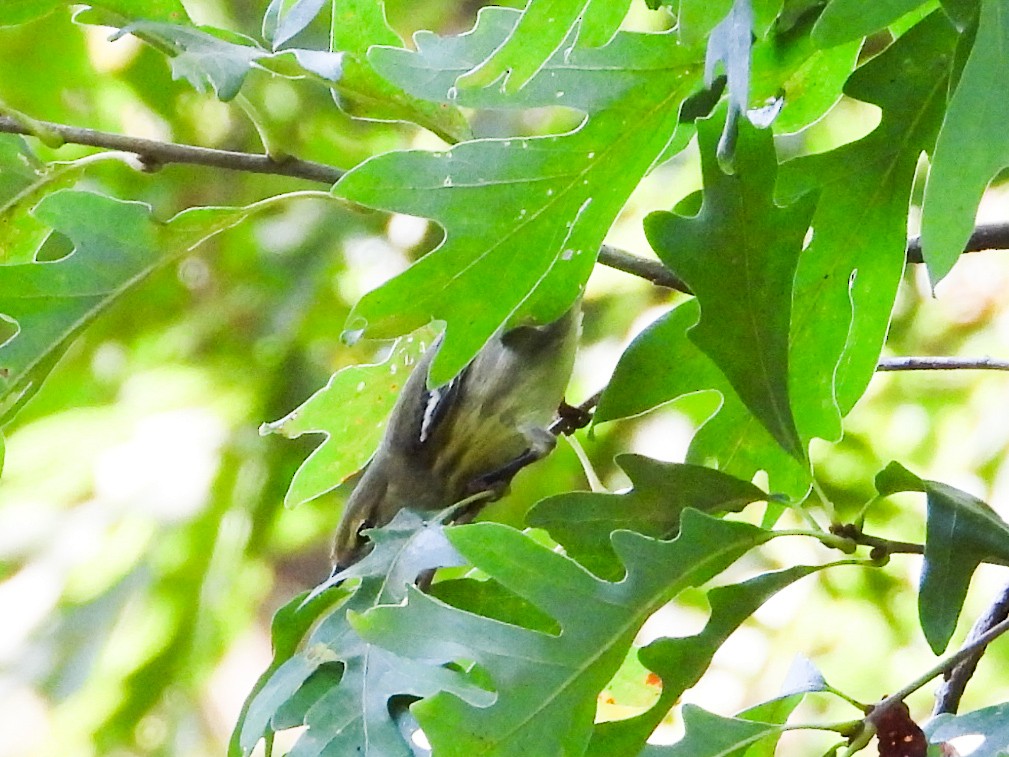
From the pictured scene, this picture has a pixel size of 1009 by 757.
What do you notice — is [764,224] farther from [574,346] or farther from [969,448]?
[969,448]

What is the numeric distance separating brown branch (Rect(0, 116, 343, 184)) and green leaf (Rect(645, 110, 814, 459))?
26 centimetres

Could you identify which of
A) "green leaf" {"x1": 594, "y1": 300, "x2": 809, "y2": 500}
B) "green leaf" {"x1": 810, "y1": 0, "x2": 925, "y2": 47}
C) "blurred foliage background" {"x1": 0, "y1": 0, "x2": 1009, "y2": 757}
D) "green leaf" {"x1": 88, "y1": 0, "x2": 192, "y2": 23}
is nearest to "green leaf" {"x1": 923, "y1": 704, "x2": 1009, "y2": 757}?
"green leaf" {"x1": 594, "y1": 300, "x2": 809, "y2": 500}

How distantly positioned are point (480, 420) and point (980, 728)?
39 cm

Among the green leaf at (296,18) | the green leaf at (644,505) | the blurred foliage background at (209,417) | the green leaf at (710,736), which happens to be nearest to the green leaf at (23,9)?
the green leaf at (296,18)

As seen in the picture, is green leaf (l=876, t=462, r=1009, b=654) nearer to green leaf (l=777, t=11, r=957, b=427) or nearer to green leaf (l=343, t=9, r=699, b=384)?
green leaf (l=777, t=11, r=957, b=427)

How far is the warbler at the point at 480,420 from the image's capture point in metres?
0.79

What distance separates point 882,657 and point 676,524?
929 millimetres

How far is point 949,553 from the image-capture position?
1.85ft

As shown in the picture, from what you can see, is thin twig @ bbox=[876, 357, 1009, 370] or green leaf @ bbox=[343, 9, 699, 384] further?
thin twig @ bbox=[876, 357, 1009, 370]

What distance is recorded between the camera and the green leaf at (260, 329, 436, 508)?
0.83m

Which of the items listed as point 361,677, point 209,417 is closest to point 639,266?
point 361,677

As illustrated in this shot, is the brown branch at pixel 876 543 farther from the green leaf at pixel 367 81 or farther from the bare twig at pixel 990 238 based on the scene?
the green leaf at pixel 367 81

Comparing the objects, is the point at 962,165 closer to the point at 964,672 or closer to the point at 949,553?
the point at 949,553

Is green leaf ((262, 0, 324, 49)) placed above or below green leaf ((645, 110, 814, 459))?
above
